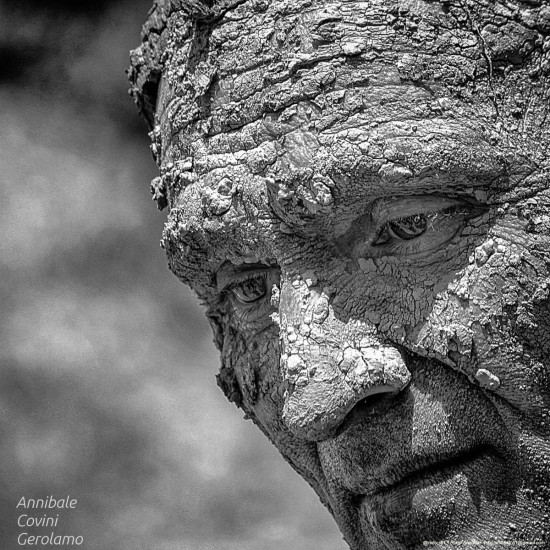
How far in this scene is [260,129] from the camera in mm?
2455

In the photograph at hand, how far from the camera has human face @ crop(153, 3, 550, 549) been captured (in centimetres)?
224

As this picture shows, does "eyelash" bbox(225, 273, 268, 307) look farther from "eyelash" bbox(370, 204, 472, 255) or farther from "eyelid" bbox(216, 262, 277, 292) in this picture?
"eyelash" bbox(370, 204, 472, 255)

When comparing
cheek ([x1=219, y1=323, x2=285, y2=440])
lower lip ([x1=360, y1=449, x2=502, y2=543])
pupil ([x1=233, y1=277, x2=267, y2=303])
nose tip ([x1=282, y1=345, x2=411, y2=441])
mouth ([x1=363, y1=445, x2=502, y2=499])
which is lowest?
lower lip ([x1=360, y1=449, x2=502, y2=543])

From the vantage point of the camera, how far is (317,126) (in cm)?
236

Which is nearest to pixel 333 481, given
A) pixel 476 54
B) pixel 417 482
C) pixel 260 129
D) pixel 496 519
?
pixel 417 482

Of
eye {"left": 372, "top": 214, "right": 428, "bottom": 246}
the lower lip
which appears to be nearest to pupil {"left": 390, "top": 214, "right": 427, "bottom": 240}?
eye {"left": 372, "top": 214, "right": 428, "bottom": 246}

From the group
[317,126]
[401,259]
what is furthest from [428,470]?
[317,126]

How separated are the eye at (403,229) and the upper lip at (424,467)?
20.2 inches

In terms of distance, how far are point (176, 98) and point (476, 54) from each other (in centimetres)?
83

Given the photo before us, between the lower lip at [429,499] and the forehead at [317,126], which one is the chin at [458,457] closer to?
the lower lip at [429,499]

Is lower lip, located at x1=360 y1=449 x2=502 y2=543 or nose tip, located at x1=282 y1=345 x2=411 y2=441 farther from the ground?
nose tip, located at x1=282 y1=345 x2=411 y2=441

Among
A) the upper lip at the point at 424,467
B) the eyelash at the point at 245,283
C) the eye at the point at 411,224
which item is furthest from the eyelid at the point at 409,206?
the upper lip at the point at 424,467

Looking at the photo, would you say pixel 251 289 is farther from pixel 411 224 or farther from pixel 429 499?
pixel 429 499

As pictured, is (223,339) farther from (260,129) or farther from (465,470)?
(465,470)
